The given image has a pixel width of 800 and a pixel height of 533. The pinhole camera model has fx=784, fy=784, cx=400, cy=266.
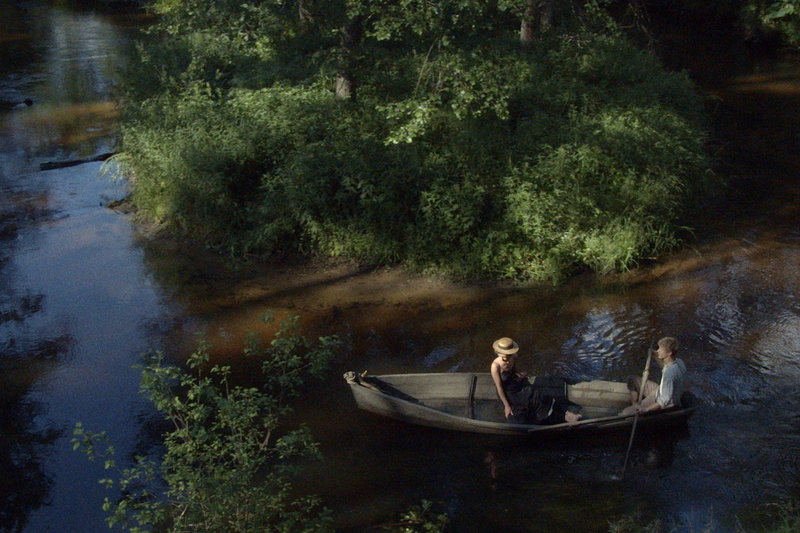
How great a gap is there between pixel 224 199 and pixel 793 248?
368 inches

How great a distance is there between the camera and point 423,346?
34.3 feet

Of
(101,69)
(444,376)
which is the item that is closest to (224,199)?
(444,376)

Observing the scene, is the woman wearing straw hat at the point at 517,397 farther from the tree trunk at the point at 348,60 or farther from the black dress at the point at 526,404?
the tree trunk at the point at 348,60

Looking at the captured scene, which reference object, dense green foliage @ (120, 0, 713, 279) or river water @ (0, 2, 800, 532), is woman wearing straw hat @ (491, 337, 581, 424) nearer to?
river water @ (0, 2, 800, 532)

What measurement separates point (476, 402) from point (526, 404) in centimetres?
67

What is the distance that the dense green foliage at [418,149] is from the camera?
11992 mm

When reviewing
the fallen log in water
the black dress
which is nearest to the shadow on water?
the fallen log in water

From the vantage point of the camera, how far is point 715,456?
26.6 feet

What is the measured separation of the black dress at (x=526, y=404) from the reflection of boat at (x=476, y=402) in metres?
0.17

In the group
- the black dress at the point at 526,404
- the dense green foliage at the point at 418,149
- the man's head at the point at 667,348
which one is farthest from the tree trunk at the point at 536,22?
the black dress at the point at 526,404

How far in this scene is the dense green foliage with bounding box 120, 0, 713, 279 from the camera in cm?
1199

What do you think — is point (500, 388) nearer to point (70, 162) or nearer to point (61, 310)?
point (61, 310)

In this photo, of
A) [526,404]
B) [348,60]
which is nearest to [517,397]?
[526,404]

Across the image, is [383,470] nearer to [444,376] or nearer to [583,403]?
[444,376]
